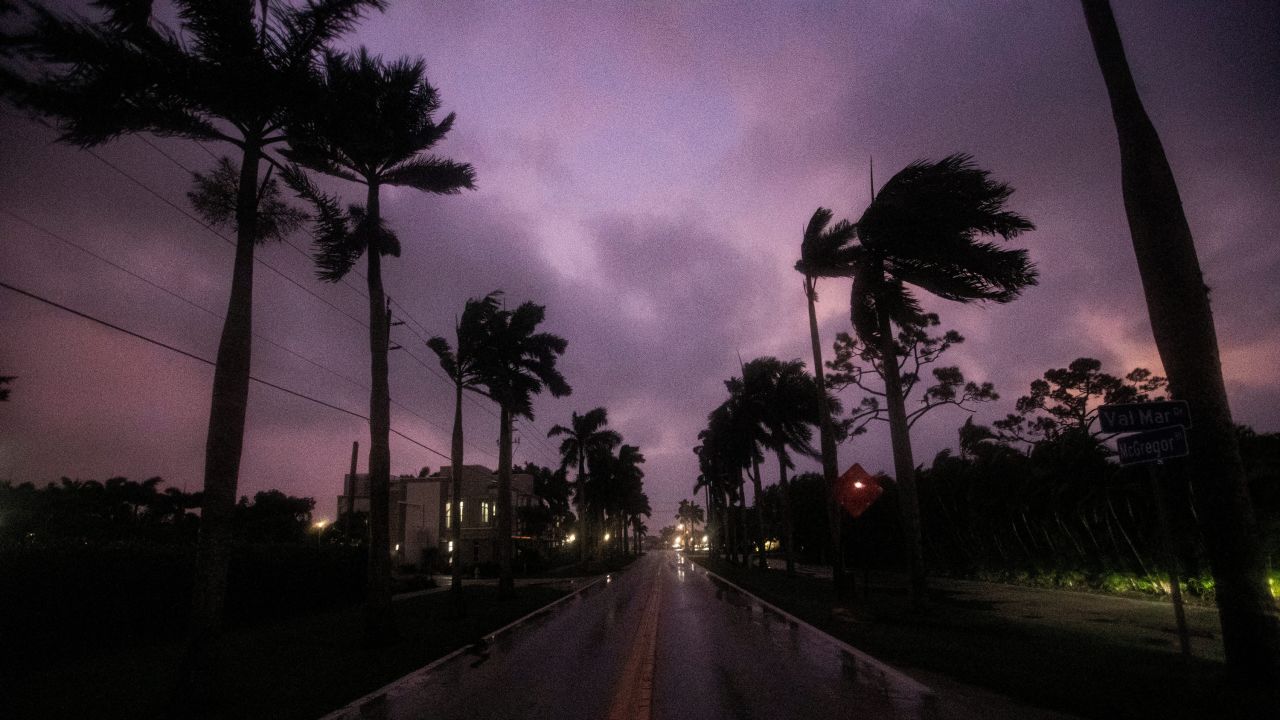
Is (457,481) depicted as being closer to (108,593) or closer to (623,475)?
(108,593)

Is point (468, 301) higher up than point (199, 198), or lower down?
higher up

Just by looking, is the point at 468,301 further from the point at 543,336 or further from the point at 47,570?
the point at 47,570

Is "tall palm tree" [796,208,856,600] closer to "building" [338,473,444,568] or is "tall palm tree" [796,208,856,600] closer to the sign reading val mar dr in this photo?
the sign reading val mar dr

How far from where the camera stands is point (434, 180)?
16.8 meters

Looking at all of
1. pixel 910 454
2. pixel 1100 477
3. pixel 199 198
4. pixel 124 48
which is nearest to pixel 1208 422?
pixel 910 454

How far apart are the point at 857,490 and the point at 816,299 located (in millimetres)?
8922

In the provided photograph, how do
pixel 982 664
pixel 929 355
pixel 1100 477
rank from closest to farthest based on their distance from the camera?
pixel 982 664, pixel 1100 477, pixel 929 355

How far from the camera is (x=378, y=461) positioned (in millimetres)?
15320

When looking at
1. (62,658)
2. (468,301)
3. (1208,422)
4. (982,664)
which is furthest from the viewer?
(468,301)

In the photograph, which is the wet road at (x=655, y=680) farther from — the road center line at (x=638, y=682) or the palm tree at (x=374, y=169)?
the palm tree at (x=374, y=169)

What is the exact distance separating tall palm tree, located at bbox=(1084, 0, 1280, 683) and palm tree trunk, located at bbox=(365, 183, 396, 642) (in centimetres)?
1310

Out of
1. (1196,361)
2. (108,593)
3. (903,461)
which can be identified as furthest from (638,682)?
(108,593)

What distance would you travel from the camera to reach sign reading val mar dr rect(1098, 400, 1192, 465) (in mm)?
7199

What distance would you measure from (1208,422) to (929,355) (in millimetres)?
25938
